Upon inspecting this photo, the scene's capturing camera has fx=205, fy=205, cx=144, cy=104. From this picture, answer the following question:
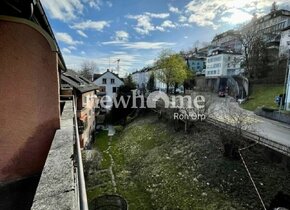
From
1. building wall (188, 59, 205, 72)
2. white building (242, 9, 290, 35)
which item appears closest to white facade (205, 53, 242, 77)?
white building (242, 9, 290, 35)

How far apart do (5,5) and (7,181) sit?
2.63m

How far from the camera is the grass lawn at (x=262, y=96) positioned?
24484mm

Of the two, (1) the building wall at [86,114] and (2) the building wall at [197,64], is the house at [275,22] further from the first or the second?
(1) the building wall at [86,114]

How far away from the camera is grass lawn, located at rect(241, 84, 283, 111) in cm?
2448

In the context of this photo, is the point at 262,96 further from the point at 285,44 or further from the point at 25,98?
the point at 25,98

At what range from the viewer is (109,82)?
123 feet

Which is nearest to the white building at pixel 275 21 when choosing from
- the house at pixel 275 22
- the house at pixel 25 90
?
the house at pixel 275 22

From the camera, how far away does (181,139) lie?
15781 mm

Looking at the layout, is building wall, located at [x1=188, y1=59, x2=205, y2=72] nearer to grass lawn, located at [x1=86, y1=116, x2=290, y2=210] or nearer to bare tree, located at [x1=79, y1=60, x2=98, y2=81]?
bare tree, located at [x1=79, y1=60, x2=98, y2=81]

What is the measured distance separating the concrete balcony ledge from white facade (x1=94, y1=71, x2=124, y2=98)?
3461cm

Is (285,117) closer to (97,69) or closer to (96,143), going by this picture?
(96,143)

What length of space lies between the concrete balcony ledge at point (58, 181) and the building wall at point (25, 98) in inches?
19.2

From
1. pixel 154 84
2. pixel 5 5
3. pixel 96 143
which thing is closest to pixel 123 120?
pixel 96 143

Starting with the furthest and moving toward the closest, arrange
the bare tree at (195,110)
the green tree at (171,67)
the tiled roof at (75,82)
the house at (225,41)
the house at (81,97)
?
the house at (225,41) < the green tree at (171,67) < the bare tree at (195,110) < the tiled roof at (75,82) < the house at (81,97)
